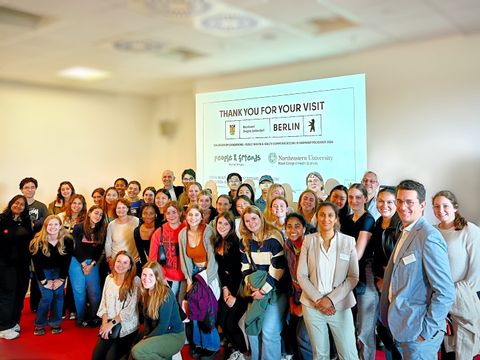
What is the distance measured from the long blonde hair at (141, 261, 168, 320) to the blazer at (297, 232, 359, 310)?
1.00m

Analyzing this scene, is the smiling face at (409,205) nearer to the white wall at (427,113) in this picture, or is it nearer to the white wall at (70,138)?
the white wall at (427,113)

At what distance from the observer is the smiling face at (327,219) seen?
8.73ft

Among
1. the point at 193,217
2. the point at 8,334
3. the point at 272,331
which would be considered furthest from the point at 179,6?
the point at 8,334

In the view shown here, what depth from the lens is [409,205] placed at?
204 cm

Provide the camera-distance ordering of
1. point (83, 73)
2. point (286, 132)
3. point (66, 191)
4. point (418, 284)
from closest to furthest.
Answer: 1. point (418, 284)
2. point (66, 191)
3. point (286, 132)
4. point (83, 73)

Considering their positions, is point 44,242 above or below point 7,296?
above

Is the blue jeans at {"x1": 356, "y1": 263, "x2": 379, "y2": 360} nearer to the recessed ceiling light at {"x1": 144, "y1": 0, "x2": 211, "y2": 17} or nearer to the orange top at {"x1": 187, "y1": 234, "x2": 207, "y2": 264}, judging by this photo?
the orange top at {"x1": 187, "y1": 234, "x2": 207, "y2": 264}

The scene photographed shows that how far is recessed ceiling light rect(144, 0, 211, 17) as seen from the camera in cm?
338

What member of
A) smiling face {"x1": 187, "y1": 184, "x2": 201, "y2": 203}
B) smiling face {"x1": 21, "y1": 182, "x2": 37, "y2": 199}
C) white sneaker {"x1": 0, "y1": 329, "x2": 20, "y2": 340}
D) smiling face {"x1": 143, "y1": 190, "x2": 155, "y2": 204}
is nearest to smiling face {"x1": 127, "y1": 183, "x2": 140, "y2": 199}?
smiling face {"x1": 143, "y1": 190, "x2": 155, "y2": 204}

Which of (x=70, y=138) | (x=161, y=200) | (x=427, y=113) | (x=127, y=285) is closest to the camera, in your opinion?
(x=127, y=285)

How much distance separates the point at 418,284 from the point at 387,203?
883mm

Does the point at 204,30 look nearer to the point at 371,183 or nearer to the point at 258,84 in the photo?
the point at 258,84

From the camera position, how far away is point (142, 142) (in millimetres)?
8312

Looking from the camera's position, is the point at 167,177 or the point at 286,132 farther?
the point at 286,132
